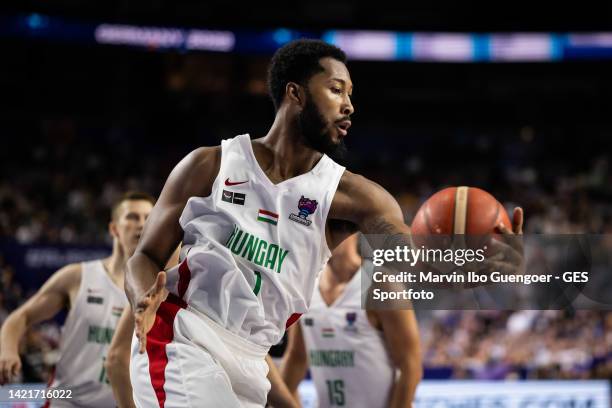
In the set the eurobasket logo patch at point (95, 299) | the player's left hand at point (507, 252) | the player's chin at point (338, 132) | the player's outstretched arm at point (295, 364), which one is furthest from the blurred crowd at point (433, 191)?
the player's left hand at point (507, 252)

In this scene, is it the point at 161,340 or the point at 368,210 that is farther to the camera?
the point at 368,210

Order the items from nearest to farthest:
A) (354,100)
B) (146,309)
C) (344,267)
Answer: (146,309)
(344,267)
(354,100)

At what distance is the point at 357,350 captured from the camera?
5.27m

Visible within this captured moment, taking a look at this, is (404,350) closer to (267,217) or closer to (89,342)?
(267,217)

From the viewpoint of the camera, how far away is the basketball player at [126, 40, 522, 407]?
323cm

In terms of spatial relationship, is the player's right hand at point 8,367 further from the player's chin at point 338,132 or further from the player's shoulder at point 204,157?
the player's chin at point 338,132

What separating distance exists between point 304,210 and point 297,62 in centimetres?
76

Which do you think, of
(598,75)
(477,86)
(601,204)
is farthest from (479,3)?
(601,204)

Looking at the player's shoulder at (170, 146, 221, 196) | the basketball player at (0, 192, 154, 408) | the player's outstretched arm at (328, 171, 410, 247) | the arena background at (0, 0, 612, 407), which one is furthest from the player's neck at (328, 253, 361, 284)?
the arena background at (0, 0, 612, 407)

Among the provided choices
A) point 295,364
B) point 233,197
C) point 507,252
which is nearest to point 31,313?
point 295,364

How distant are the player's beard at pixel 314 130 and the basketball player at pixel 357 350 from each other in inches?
65.1

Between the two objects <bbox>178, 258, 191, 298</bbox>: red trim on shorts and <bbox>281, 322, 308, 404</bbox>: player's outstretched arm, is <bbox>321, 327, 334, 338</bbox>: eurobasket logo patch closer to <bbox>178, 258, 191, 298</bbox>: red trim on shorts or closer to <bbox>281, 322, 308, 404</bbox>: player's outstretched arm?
<bbox>281, 322, 308, 404</bbox>: player's outstretched arm

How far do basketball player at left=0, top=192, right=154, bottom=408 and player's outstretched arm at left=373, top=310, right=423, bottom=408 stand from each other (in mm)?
1851

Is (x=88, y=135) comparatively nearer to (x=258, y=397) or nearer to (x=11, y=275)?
(x=11, y=275)
